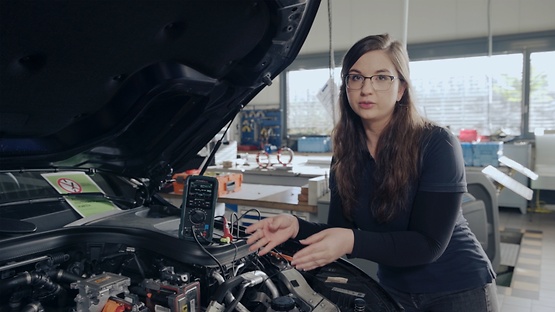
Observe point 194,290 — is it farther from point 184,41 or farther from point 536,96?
point 536,96

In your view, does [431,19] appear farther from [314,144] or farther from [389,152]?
[389,152]

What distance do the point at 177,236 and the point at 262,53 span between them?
1.95ft

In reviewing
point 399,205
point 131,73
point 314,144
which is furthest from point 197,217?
point 314,144

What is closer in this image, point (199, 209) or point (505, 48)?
point (199, 209)

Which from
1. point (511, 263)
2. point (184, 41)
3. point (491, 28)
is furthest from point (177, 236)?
point (491, 28)

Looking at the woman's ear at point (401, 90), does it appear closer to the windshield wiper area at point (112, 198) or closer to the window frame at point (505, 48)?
the windshield wiper area at point (112, 198)

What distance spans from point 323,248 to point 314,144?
5.44 m

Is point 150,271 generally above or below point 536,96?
below

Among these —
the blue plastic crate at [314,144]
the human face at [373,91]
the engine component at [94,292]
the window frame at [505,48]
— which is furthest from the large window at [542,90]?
the engine component at [94,292]

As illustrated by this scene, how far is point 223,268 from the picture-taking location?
1.20 meters

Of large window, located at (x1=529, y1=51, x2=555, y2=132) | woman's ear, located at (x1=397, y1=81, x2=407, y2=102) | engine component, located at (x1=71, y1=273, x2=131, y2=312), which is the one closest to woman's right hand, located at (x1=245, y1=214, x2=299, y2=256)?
engine component, located at (x1=71, y1=273, x2=131, y2=312)

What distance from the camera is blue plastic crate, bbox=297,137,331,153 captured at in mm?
6477

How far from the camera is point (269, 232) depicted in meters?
1.30

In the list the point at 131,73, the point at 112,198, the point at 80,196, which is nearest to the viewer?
the point at 131,73
